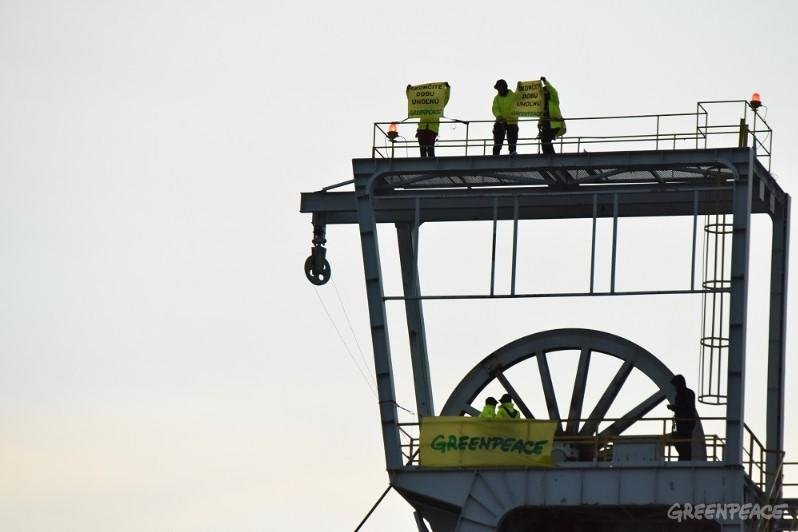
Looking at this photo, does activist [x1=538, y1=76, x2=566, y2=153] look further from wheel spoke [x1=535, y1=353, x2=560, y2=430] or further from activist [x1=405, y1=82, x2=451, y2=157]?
wheel spoke [x1=535, y1=353, x2=560, y2=430]

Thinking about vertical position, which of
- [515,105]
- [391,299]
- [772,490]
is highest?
[515,105]

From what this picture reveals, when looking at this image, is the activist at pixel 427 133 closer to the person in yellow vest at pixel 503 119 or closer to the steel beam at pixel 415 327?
the person in yellow vest at pixel 503 119

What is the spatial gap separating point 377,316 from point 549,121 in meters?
5.12

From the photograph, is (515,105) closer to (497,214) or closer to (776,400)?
(497,214)

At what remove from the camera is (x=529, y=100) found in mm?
51969

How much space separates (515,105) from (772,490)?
902cm

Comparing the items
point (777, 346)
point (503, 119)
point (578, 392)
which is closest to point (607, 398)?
point (578, 392)

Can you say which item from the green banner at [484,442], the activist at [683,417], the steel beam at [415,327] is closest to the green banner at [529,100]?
the steel beam at [415,327]

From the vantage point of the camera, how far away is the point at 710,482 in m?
48.4

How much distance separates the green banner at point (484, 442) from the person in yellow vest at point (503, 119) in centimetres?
563

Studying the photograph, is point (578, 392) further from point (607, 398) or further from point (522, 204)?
point (522, 204)

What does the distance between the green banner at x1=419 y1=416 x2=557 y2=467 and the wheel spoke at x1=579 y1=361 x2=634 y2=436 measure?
10.8 feet

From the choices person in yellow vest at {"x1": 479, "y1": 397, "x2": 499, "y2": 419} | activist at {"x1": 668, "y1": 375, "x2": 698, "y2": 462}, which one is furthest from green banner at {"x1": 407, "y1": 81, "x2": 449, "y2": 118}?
activist at {"x1": 668, "y1": 375, "x2": 698, "y2": 462}

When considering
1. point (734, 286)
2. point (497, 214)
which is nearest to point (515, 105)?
point (497, 214)
